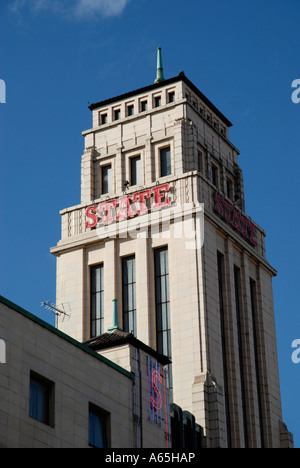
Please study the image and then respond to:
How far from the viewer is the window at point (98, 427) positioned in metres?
39.2

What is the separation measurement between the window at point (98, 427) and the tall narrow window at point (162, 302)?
2116 centimetres

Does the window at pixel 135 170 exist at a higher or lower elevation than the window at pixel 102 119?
lower

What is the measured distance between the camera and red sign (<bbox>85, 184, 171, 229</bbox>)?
6731 centimetres

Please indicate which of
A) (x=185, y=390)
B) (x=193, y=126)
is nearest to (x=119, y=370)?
(x=185, y=390)

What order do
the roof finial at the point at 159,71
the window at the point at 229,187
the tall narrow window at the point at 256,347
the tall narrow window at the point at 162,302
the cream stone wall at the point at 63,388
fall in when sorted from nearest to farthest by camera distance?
the cream stone wall at the point at 63,388
the tall narrow window at the point at 162,302
the tall narrow window at the point at 256,347
the window at the point at 229,187
the roof finial at the point at 159,71

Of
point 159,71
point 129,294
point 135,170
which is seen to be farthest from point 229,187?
point 129,294

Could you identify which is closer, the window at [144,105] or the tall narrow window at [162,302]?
the tall narrow window at [162,302]

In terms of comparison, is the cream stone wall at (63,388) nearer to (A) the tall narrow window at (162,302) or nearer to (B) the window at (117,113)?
(A) the tall narrow window at (162,302)

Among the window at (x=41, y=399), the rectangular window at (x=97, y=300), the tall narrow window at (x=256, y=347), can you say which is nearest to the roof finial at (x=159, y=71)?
the rectangular window at (x=97, y=300)

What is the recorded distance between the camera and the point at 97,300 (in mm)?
67438

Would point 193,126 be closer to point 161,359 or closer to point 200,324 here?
point 200,324

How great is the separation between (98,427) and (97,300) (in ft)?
91.4
